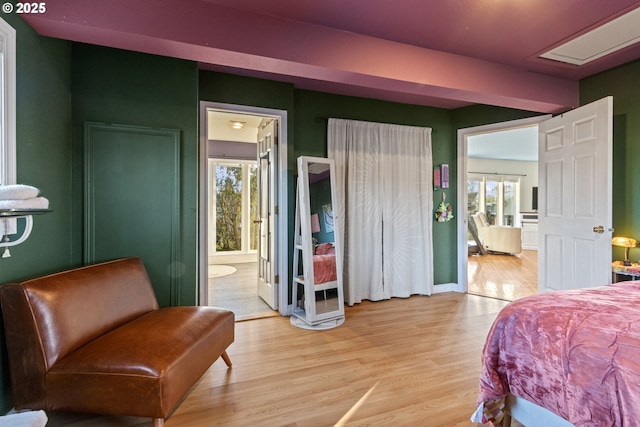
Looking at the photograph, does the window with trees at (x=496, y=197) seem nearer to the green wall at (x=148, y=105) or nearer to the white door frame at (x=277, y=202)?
the white door frame at (x=277, y=202)

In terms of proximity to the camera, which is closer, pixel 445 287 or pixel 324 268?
pixel 324 268

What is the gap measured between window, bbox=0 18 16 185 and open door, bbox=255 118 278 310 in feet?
6.73

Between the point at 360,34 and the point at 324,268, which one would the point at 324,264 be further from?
the point at 360,34

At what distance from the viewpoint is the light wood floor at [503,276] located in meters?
4.12

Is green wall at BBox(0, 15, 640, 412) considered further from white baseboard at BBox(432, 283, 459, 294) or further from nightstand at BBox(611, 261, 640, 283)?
white baseboard at BBox(432, 283, 459, 294)

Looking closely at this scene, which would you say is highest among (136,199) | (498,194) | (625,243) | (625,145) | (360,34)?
(360,34)

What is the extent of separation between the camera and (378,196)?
3740 mm

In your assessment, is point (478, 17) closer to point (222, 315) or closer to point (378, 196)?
point (378, 196)

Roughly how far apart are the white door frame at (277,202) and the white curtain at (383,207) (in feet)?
2.00

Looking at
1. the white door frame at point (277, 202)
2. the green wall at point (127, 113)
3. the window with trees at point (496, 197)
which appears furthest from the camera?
the window with trees at point (496, 197)

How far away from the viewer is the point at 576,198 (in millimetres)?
2908

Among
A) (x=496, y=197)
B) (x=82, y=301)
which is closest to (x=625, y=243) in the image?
(x=82, y=301)

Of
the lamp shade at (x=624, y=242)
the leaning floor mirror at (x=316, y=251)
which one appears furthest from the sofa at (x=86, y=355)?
the lamp shade at (x=624, y=242)

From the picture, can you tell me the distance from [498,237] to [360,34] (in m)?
6.41
